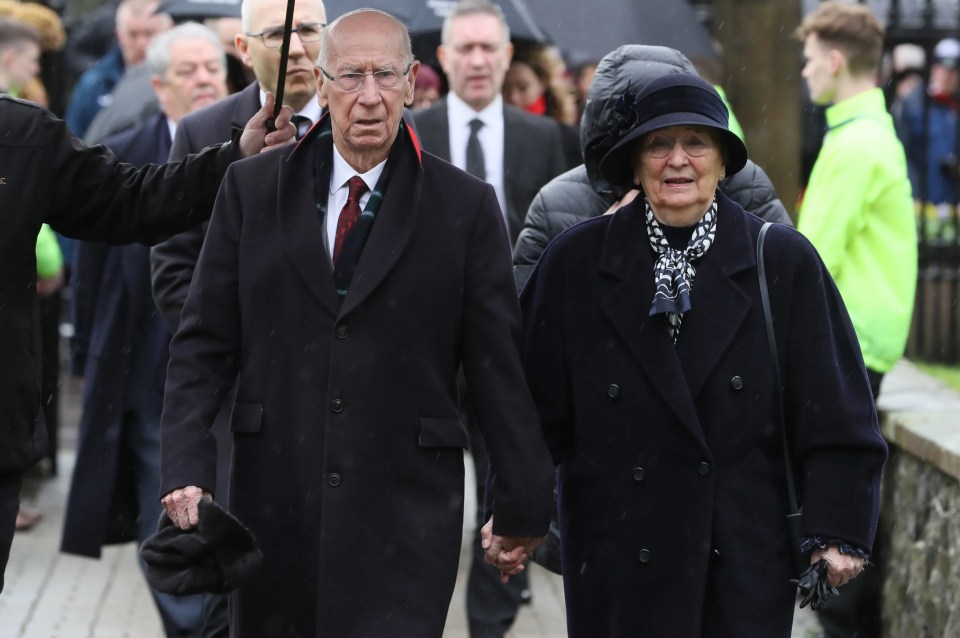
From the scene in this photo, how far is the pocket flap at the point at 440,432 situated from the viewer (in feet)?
15.1

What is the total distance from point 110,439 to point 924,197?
19.6ft

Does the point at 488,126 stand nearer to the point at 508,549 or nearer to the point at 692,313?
the point at 692,313

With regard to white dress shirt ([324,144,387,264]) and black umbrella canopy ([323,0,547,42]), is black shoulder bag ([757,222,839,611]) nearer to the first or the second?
white dress shirt ([324,144,387,264])

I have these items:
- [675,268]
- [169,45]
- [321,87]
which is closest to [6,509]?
[321,87]

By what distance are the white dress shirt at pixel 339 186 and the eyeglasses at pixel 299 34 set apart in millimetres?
1294

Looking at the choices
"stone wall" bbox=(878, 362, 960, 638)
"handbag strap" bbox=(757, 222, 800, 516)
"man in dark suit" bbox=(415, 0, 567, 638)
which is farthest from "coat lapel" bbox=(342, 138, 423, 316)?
"man in dark suit" bbox=(415, 0, 567, 638)

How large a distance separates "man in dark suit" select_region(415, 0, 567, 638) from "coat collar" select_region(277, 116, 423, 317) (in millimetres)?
2700

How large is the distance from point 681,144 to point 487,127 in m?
3.27

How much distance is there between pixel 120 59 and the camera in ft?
38.4

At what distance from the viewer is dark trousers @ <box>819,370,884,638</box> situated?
7.33m

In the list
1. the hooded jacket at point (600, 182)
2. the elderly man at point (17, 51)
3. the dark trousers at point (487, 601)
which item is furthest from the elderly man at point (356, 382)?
the elderly man at point (17, 51)

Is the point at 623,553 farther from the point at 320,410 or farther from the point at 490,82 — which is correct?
the point at 490,82

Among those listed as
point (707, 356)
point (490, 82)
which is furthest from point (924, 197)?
point (707, 356)

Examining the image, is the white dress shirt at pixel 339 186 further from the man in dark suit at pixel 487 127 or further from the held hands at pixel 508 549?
the man in dark suit at pixel 487 127
